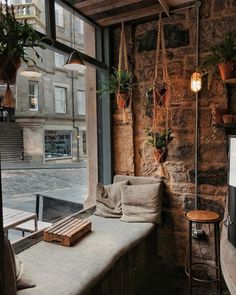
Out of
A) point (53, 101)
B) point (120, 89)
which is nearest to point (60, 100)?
point (53, 101)

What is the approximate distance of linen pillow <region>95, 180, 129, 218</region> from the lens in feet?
9.19

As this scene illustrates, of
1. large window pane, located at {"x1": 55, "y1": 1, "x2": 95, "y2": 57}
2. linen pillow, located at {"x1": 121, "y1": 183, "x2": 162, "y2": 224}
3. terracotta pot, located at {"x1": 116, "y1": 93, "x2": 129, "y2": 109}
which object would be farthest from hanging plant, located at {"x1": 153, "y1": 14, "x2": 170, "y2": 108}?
linen pillow, located at {"x1": 121, "y1": 183, "x2": 162, "y2": 224}

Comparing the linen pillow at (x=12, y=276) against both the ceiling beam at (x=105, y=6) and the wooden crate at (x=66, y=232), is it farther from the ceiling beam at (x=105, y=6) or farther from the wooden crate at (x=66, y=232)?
the ceiling beam at (x=105, y=6)

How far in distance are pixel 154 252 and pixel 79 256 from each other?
113cm

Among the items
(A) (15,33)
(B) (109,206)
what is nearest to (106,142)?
(B) (109,206)

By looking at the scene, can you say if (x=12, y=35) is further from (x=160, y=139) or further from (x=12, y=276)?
(x=160, y=139)

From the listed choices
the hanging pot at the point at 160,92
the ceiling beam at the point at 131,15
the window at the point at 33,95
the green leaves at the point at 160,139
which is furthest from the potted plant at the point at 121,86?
the window at the point at 33,95

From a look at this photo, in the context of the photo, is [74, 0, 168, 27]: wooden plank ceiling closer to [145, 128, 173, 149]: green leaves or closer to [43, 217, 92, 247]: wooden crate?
[145, 128, 173, 149]: green leaves

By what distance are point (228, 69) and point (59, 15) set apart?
159 cm

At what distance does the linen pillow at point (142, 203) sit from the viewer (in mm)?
2680

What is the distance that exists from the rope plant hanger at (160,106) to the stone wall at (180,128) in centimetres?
7

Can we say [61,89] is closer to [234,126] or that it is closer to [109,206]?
[109,206]

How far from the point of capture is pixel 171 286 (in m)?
2.57

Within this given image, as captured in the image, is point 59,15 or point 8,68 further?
point 59,15
